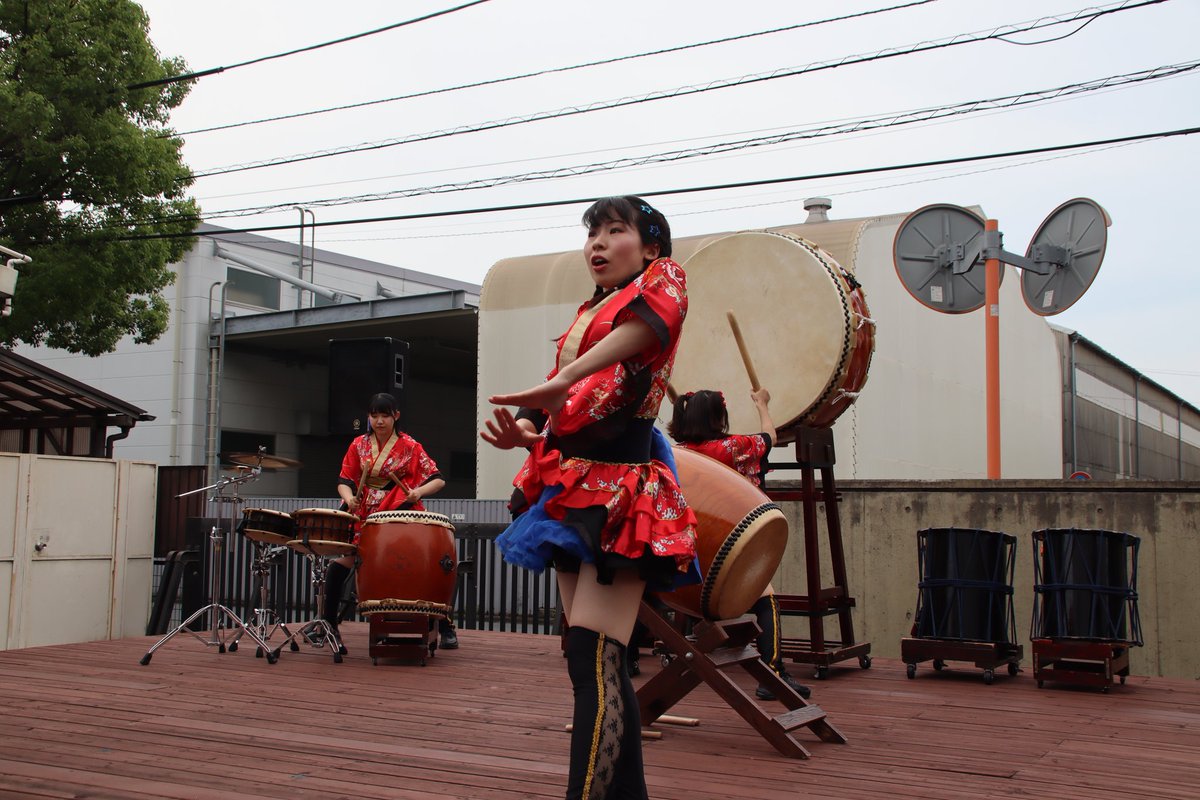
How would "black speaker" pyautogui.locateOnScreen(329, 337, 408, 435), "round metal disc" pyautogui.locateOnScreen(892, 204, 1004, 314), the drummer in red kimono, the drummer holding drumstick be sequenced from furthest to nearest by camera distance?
"black speaker" pyautogui.locateOnScreen(329, 337, 408, 435)
"round metal disc" pyautogui.locateOnScreen(892, 204, 1004, 314)
the drummer in red kimono
the drummer holding drumstick

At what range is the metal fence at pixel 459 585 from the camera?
840 centimetres

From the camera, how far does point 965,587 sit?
5.70 meters

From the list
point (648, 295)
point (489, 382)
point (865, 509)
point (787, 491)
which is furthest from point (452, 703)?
point (489, 382)

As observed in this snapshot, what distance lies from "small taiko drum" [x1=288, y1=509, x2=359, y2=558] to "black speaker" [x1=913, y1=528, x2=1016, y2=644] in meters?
3.20

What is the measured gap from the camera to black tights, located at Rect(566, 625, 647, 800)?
2393 mm

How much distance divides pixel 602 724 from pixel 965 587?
3799 mm

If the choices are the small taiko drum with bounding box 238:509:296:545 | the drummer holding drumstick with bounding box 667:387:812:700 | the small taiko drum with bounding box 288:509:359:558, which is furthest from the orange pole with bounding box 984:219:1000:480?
the small taiko drum with bounding box 238:509:296:545

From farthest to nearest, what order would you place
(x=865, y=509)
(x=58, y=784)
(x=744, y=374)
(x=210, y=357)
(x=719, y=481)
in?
(x=210, y=357) → (x=865, y=509) → (x=744, y=374) → (x=719, y=481) → (x=58, y=784)

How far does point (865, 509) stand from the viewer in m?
7.65

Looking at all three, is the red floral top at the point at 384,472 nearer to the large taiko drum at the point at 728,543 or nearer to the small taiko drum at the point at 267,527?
the small taiko drum at the point at 267,527

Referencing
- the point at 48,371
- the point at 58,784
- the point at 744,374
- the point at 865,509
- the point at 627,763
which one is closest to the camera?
the point at 627,763

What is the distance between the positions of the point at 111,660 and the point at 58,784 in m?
3.28

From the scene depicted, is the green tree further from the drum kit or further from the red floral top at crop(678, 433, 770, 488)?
the red floral top at crop(678, 433, 770, 488)

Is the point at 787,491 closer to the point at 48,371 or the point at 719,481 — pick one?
the point at 719,481
